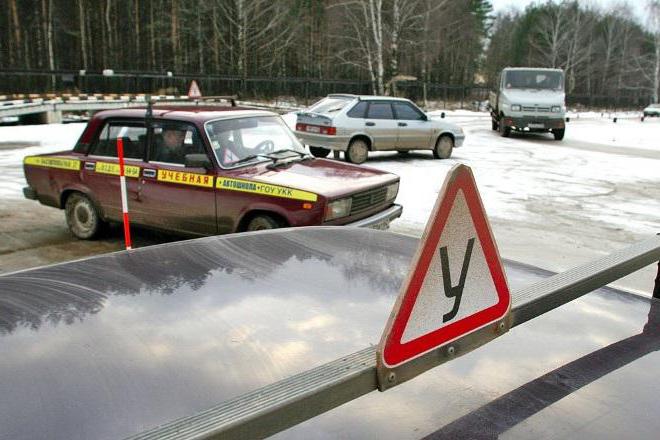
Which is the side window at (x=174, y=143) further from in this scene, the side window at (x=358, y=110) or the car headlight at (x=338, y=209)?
the side window at (x=358, y=110)

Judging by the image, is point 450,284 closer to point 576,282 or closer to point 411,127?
point 576,282

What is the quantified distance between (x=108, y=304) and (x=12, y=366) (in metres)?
0.43

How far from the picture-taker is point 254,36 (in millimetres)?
39344

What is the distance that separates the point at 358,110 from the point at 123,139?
24.3 ft

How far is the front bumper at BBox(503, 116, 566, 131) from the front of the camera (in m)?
19.1

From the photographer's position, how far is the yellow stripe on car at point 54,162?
657cm

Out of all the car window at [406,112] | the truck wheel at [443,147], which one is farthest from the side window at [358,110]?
the truck wheel at [443,147]

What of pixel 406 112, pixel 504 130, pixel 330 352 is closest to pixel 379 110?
pixel 406 112

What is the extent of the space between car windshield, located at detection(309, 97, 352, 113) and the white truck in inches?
322

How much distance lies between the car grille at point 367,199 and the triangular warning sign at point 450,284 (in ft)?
13.6

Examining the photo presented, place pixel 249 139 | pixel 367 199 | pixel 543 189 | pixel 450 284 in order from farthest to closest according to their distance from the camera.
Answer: pixel 543 189 < pixel 249 139 < pixel 367 199 < pixel 450 284

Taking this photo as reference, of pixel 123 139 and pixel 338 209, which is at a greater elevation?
pixel 123 139

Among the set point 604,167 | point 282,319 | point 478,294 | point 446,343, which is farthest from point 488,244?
point 604,167

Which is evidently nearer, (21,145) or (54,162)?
(54,162)
